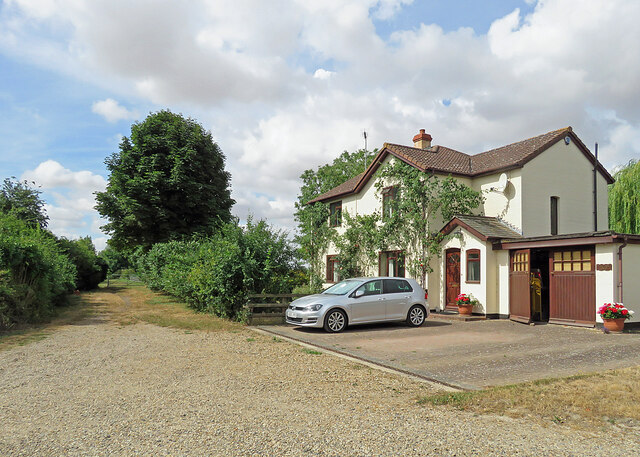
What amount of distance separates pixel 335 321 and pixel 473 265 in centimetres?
777

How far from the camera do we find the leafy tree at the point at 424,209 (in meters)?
19.9

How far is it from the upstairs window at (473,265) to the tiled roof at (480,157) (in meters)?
3.99

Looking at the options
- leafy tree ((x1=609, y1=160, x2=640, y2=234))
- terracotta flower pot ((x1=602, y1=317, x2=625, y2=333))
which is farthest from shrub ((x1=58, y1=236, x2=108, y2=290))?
leafy tree ((x1=609, y1=160, x2=640, y2=234))

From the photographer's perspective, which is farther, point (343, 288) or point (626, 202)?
point (626, 202)

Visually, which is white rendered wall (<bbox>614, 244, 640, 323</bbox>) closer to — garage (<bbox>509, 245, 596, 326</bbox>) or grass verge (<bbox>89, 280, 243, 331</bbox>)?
garage (<bbox>509, 245, 596, 326</bbox>)

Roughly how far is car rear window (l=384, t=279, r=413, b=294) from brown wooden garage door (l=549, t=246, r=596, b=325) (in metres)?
5.03

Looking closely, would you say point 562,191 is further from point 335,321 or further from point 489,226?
point 335,321

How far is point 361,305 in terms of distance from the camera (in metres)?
13.4

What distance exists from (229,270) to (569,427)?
1130 centimetres

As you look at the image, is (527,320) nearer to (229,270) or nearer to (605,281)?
(605,281)

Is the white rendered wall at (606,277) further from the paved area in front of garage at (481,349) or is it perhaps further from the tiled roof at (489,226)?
the tiled roof at (489,226)

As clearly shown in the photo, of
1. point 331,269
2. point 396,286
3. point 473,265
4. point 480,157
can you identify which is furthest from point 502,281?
point 331,269

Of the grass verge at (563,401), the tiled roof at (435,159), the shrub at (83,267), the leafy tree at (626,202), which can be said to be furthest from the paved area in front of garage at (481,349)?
the shrub at (83,267)

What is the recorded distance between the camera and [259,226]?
1589 cm
